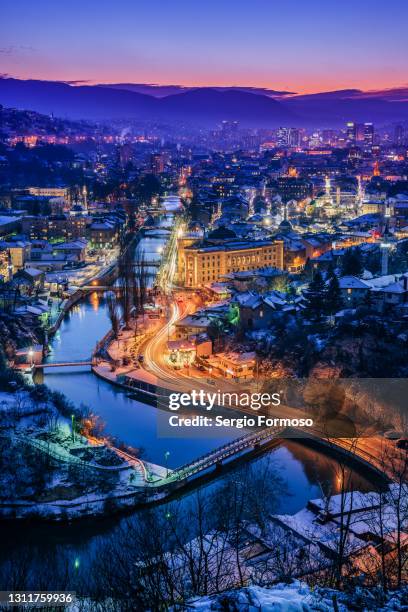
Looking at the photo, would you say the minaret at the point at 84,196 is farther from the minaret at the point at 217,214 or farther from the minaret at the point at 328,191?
the minaret at the point at 328,191

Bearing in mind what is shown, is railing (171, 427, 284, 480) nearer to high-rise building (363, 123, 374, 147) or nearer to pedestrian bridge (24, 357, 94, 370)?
pedestrian bridge (24, 357, 94, 370)

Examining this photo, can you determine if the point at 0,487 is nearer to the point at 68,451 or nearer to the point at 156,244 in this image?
the point at 68,451

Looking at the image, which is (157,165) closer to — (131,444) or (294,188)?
(294,188)

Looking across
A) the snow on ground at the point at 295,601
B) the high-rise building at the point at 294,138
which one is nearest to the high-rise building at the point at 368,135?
the high-rise building at the point at 294,138

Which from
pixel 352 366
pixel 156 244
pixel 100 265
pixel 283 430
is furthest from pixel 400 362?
pixel 156 244

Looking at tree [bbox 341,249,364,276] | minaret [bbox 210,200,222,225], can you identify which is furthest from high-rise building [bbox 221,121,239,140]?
tree [bbox 341,249,364,276]

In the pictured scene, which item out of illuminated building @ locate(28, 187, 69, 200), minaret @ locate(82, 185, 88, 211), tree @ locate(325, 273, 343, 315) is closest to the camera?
tree @ locate(325, 273, 343, 315)
